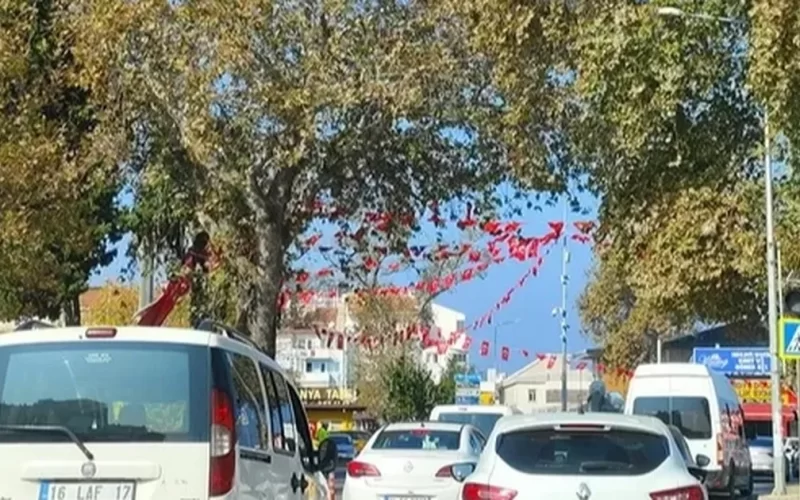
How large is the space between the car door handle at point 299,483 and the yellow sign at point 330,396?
73202 mm

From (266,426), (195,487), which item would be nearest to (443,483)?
(266,426)

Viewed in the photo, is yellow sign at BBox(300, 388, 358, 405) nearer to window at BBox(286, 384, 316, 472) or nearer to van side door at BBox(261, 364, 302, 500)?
window at BBox(286, 384, 316, 472)

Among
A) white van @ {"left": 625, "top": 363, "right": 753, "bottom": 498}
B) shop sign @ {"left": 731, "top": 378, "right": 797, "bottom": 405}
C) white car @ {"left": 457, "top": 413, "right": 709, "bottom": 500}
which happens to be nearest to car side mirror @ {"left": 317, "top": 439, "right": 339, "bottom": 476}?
white car @ {"left": 457, "top": 413, "right": 709, "bottom": 500}

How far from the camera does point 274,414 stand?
10.9 m

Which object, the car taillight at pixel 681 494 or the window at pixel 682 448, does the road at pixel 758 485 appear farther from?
the car taillight at pixel 681 494

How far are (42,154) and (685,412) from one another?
40.2 feet

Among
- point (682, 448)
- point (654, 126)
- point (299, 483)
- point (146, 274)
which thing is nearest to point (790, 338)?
point (654, 126)

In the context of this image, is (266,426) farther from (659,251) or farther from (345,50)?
(659,251)

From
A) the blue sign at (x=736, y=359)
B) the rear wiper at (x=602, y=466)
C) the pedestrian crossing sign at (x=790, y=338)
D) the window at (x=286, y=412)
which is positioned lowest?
the rear wiper at (x=602, y=466)

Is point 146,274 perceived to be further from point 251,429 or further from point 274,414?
point 251,429

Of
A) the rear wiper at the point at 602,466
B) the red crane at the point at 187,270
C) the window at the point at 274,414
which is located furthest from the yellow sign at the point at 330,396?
the rear wiper at the point at 602,466

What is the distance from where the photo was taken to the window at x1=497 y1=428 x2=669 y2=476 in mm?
11078

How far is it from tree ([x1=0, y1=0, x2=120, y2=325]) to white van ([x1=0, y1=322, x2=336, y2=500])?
49.5ft

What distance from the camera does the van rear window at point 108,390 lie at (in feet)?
30.4
